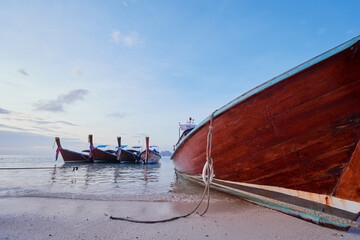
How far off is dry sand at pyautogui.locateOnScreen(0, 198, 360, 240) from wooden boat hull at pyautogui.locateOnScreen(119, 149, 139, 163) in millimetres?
22569

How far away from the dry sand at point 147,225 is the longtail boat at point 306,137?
0.33 m

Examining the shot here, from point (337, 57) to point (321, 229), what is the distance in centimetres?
240

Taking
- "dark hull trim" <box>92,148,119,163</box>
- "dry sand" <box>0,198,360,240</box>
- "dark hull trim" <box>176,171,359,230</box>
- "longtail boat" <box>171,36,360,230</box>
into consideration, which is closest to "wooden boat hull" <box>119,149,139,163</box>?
"dark hull trim" <box>92,148,119,163</box>

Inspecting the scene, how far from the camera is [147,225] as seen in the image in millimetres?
2785

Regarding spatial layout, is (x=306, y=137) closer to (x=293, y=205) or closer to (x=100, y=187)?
(x=293, y=205)

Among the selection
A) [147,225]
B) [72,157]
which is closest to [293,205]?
[147,225]

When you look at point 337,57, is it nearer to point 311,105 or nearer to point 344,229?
point 311,105

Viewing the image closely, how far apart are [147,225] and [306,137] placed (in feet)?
9.03

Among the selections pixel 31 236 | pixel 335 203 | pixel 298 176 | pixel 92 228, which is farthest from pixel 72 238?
pixel 335 203

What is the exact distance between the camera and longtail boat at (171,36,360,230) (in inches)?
95.3

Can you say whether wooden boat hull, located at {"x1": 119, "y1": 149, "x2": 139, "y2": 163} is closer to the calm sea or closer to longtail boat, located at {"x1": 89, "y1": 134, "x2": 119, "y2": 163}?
longtail boat, located at {"x1": 89, "y1": 134, "x2": 119, "y2": 163}

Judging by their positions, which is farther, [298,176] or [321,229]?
[298,176]

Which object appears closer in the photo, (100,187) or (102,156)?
(100,187)

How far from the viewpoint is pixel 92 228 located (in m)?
2.65
